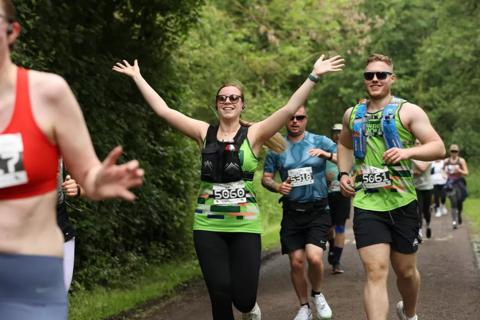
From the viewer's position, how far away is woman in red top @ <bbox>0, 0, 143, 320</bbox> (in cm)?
294

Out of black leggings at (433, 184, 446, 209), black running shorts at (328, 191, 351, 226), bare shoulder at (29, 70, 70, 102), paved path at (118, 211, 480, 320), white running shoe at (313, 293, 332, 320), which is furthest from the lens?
black leggings at (433, 184, 446, 209)

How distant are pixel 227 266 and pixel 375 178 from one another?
1242 millimetres

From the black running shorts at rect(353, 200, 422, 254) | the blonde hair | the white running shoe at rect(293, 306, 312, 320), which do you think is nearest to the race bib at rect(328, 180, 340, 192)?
the blonde hair

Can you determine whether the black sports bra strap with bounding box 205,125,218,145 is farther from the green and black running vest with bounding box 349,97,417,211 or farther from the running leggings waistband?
the running leggings waistband

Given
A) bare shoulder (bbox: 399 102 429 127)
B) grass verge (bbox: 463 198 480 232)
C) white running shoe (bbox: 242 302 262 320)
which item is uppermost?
bare shoulder (bbox: 399 102 429 127)

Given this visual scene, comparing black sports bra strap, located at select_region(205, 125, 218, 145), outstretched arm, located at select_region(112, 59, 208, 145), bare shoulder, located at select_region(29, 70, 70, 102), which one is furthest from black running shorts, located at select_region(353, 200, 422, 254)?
bare shoulder, located at select_region(29, 70, 70, 102)

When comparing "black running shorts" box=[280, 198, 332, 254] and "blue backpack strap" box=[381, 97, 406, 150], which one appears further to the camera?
"black running shorts" box=[280, 198, 332, 254]

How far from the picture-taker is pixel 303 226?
8.27m

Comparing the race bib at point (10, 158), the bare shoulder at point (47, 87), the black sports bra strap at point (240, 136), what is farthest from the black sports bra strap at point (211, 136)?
the race bib at point (10, 158)

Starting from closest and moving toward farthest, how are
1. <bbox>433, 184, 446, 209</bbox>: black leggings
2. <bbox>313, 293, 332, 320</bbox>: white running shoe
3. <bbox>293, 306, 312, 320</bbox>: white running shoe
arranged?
<bbox>293, 306, 312, 320</bbox>: white running shoe < <bbox>313, 293, 332, 320</bbox>: white running shoe < <bbox>433, 184, 446, 209</bbox>: black leggings

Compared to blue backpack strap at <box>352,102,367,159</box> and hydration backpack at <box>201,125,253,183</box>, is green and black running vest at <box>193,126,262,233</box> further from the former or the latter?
blue backpack strap at <box>352,102,367,159</box>

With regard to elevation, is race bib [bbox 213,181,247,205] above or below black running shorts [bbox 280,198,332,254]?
above

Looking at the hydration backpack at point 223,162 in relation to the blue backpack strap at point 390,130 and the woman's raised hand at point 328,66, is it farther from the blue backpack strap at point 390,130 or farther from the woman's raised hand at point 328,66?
the blue backpack strap at point 390,130

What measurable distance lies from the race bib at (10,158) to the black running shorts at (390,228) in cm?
366
